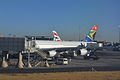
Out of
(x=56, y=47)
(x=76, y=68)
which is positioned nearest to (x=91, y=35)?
(x=56, y=47)

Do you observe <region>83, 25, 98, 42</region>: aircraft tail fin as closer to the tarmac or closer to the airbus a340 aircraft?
the airbus a340 aircraft

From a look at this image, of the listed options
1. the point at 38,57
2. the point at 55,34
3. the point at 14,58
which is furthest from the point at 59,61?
the point at 55,34

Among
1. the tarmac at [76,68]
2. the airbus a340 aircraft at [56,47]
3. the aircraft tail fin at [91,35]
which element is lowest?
the tarmac at [76,68]

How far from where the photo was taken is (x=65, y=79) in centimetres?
3073

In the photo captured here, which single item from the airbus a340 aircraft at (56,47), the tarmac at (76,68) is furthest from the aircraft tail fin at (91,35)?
the tarmac at (76,68)

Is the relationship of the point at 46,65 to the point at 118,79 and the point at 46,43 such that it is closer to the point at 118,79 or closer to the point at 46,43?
the point at 118,79

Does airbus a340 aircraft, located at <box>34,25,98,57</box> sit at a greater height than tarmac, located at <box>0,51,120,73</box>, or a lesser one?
greater

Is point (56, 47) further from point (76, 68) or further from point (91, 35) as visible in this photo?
point (76, 68)

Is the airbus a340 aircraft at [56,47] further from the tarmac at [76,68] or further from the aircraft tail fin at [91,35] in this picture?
the tarmac at [76,68]

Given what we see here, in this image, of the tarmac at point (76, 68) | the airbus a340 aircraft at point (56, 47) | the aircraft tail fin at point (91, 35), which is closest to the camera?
the tarmac at point (76, 68)

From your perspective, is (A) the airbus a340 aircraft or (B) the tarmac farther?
(A) the airbus a340 aircraft

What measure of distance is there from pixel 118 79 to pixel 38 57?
1363 inches

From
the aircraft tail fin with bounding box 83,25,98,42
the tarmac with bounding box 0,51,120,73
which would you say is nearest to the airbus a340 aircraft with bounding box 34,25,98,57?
the aircraft tail fin with bounding box 83,25,98,42

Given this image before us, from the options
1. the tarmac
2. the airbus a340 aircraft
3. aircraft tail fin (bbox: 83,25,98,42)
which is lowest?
the tarmac
